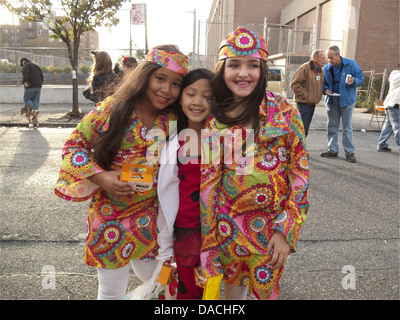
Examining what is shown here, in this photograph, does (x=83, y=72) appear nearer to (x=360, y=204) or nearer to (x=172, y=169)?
(x=360, y=204)

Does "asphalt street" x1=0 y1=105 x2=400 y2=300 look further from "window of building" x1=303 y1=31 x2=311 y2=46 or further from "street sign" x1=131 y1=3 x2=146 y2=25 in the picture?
"window of building" x1=303 y1=31 x2=311 y2=46

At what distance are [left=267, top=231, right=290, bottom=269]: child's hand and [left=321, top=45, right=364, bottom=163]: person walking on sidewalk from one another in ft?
17.3

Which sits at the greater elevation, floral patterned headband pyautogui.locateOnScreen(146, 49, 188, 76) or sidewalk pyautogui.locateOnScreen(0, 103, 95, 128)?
floral patterned headband pyautogui.locateOnScreen(146, 49, 188, 76)

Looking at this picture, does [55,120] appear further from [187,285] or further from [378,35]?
[378,35]

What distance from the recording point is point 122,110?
71.4 inches

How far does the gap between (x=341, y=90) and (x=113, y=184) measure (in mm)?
5775

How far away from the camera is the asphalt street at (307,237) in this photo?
8.50 ft

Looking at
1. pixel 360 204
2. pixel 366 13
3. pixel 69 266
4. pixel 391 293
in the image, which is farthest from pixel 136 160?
pixel 366 13

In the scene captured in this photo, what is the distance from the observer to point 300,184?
170 cm

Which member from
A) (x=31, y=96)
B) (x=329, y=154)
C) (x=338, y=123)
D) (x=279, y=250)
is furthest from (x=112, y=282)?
(x=31, y=96)

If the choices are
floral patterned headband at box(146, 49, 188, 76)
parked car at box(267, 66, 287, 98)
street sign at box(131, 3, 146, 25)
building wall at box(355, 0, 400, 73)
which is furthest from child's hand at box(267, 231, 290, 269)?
building wall at box(355, 0, 400, 73)

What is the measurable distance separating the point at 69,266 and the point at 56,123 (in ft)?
27.2

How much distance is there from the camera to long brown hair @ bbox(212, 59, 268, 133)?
172 cm

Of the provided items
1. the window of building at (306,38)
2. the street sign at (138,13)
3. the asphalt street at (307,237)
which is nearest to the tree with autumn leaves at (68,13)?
the street sign at (138,13)
